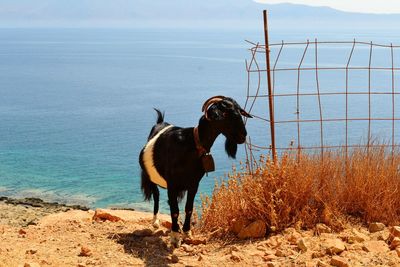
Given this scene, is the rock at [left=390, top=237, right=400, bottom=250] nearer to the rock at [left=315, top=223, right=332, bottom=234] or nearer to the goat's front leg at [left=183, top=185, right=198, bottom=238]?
the rock at [left=315, top=223, right=332, bottom=234]

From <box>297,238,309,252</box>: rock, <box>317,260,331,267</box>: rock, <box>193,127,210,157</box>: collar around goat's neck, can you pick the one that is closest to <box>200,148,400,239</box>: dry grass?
<box>297,238,309,252</box>: rock

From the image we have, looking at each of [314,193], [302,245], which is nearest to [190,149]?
[302,245]

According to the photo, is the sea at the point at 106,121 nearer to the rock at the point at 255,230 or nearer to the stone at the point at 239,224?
the stone at the point at 239,224

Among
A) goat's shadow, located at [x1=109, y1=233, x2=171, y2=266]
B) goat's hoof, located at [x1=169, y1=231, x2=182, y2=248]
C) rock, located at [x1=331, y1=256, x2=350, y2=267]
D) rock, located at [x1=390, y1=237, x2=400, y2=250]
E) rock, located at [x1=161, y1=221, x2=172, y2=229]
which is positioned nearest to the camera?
rock, located at [x1=331, y1=256, x2=350, y2=267]

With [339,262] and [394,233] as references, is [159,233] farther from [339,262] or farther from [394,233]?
[394,233]

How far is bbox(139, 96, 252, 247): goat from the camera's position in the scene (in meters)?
5.79

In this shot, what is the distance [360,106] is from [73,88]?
31440 millimetres

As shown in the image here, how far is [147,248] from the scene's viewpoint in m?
6.29

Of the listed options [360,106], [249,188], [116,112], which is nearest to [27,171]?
[116,112]

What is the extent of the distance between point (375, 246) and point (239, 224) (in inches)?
63.3

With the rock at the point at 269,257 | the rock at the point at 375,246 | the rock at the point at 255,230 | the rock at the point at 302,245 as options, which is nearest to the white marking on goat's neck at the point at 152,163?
the rock at the point at 255,230

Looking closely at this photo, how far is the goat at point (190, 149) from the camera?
228 inches

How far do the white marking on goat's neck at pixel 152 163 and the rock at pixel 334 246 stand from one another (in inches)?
78.7

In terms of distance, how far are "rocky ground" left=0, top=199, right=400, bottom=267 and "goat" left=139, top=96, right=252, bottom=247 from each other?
413 millimetres
